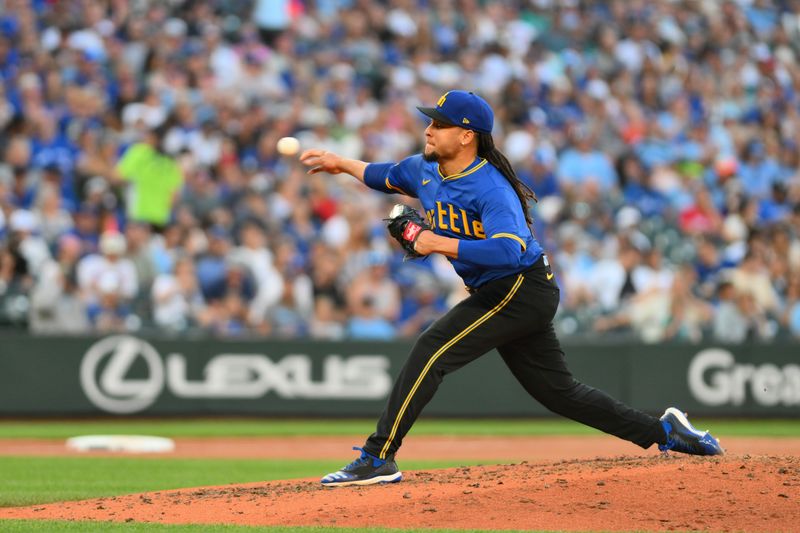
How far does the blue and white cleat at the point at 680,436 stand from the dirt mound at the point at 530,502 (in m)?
0.09

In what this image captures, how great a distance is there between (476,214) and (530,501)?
1582 millimetres

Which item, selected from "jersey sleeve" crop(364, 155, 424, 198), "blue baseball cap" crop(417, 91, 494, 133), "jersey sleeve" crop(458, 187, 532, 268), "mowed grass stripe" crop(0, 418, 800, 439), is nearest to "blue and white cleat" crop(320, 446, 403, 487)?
"jersey sleeve" crop(458, 187, 532, 268)

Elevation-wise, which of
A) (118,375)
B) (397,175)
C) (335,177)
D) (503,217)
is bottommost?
(118,375)

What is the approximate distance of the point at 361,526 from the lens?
6094 millimetres

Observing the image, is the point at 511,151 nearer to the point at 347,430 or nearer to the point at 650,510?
the point at 347,430

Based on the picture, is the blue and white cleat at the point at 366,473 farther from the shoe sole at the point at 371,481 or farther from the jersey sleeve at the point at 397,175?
the jersey sleeve at the point at 397,175

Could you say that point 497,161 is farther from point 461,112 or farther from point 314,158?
point 314,158

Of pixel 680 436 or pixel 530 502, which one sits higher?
pixel 680 436

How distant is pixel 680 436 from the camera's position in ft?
24.2

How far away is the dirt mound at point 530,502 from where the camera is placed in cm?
620

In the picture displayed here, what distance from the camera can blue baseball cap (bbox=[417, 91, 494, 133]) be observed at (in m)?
6.86

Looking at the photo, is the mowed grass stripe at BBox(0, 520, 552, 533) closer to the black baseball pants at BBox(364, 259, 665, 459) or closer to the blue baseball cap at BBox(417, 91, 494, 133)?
the black baseball pants at BBox(364, 259, 665, 459)

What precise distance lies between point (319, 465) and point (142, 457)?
1762 mm

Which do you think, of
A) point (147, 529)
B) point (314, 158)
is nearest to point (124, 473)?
point (314, 158)
